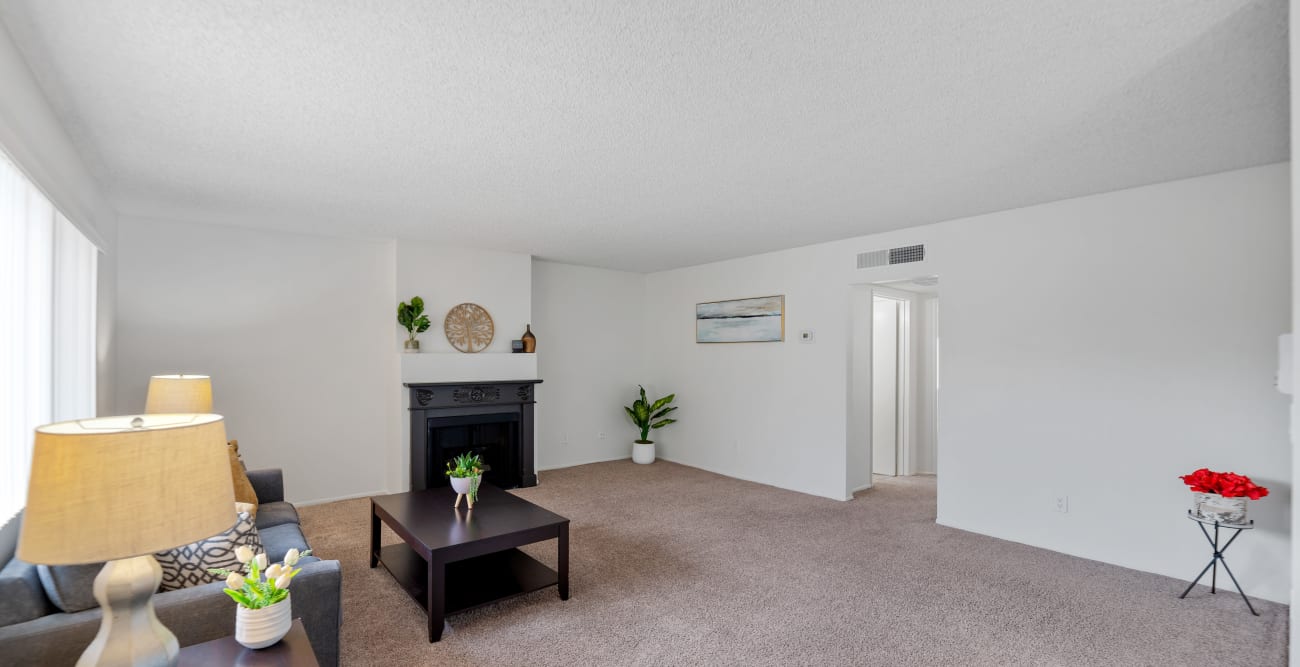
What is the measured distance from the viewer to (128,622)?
130 cm

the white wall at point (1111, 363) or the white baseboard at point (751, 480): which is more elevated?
the white wall at point (1111, 363)

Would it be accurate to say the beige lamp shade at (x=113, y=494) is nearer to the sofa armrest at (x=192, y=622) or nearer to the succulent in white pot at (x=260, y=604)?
the succulent in white pot at (x=260, y=604)

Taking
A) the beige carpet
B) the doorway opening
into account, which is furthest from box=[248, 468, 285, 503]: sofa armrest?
the doorway opening

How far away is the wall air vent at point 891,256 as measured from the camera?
4703 mm

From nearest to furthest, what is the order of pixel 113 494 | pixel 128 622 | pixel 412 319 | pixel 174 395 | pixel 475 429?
1. pixel 113 494
2. pixel 128 622
3. pixel 174 395
4. pixel 412 319
5. pixel 475 429

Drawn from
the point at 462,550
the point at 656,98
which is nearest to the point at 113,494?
the point at 462,550

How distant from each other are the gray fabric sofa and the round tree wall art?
3.50 meters

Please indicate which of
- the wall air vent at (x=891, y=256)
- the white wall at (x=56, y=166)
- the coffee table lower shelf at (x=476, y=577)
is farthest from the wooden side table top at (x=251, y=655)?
Answer: the wall air vent at (x=891, y=256)

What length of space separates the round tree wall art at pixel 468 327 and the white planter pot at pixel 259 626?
412 cm

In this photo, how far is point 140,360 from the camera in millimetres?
4461

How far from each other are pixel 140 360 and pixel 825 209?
519cm

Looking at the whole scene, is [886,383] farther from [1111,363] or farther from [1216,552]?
[1216,552]

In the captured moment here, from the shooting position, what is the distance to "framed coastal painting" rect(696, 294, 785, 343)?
585cm

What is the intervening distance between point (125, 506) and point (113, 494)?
0.03 metres
